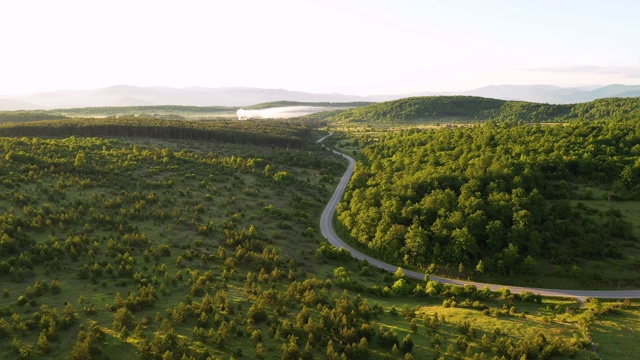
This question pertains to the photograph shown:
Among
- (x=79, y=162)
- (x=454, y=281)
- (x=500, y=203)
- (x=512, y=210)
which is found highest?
(x=79, y=162)

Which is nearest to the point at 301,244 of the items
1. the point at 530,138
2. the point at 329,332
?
the point at 329,332

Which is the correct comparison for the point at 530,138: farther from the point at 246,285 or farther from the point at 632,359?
the point at 246,285

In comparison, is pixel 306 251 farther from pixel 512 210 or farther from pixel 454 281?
pixel 512 210

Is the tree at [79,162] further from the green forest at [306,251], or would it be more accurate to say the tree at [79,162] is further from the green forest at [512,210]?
the green forest at [512,210]

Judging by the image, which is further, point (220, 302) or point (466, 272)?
point (466, 272)

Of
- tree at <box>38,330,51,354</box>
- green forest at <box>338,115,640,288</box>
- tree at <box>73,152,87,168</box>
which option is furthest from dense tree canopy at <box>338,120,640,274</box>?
tree at <box>73,152,87,168</box>

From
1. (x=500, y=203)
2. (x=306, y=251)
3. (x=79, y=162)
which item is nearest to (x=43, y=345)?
(x=306, y=251)

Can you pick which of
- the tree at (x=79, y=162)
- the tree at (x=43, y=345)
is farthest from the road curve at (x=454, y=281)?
the tree at (x=79, y=162)

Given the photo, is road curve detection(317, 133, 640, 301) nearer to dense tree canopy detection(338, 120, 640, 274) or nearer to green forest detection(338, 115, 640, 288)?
green forest detection(338, 115, 640, 288)
